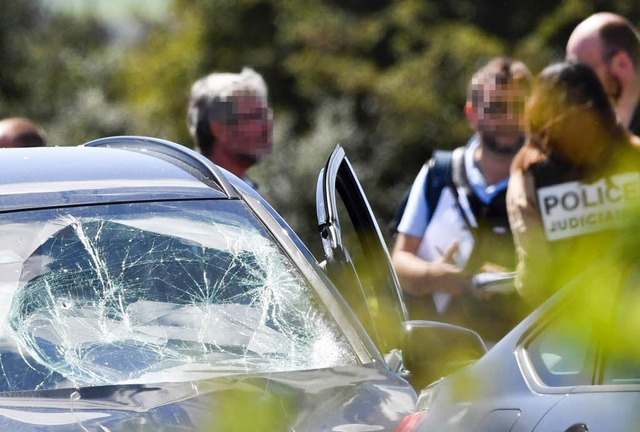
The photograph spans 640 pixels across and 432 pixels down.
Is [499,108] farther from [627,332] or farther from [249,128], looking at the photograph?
[627,332]

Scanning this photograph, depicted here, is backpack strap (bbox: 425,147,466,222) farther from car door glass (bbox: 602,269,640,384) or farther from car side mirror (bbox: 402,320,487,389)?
car door glass (bbox: 602,269,640,384)

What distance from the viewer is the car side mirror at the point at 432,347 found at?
3.48 meters

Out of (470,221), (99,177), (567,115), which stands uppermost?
(99,177)

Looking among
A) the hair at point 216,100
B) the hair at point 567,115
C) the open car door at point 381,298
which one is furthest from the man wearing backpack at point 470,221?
the open car door at point 381,298

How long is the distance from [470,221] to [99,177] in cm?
204

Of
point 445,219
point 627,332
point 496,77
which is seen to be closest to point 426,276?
point 445,219

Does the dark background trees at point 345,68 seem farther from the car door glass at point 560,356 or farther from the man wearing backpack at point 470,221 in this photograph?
the car door glass at point 560,356

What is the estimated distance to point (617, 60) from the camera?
5.34 m

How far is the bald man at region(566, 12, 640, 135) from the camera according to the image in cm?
532

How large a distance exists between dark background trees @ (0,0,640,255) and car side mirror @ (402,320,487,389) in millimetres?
11321

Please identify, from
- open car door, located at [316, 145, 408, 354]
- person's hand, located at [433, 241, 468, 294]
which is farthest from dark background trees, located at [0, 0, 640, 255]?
open car door, located at [316, 145, 408, 354]

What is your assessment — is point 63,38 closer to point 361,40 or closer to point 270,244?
point 361,40

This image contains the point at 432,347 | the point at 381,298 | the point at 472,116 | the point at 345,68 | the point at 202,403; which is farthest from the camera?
the point at 345,68

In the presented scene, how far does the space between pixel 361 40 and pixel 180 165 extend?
16.9 meters
